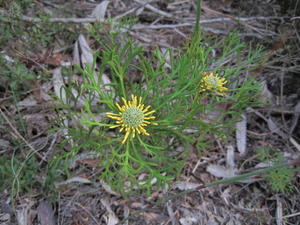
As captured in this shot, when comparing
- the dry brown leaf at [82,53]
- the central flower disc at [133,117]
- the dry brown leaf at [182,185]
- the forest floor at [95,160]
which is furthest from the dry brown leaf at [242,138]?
the dry brown leaf at [82,53]

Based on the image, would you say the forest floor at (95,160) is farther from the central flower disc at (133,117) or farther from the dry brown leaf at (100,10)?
the central flower disc at (133,117)

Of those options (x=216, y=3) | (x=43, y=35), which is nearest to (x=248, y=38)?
(x=216, y=3)

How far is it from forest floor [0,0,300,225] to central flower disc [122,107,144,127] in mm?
589

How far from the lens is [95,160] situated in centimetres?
236

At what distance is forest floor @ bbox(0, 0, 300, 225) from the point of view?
2162mm

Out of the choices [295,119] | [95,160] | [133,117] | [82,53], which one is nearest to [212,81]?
[133,117]

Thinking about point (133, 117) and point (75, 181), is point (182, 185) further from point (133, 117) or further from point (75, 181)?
point (133, 117)

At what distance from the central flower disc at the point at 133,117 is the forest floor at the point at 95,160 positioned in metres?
0.59

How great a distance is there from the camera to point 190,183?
2434 millimetres

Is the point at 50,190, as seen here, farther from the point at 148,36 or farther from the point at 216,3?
the point at 216,3

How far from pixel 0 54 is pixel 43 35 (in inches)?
18.9

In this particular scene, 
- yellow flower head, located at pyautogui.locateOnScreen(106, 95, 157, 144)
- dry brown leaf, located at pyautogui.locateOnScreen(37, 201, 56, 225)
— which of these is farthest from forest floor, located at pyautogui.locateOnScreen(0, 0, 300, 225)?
yellow flower head, located at pyautogui.locateOnScreen(106, 95, 157, 144)

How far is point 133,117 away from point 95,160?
1.00 meters

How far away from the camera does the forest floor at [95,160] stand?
2162mm
